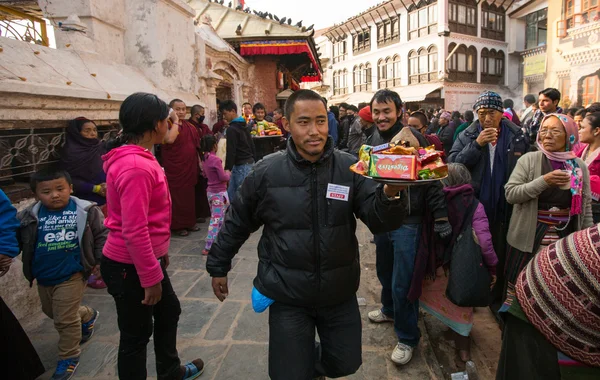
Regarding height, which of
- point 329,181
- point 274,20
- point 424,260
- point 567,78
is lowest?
point 424,260

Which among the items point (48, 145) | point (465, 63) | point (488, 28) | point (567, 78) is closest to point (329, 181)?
point (48, 145)

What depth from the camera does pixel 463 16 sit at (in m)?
26.5

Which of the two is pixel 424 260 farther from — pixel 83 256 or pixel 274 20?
pixel 274 20

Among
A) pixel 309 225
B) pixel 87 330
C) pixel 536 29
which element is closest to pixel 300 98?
pixel 309 225

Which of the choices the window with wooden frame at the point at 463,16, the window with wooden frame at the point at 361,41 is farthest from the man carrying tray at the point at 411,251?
the window with wooden frame at the point at 361,41

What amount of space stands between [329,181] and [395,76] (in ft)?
98.7

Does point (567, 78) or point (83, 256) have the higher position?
point (567, 78)

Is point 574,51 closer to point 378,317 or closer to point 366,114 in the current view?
point 366,114

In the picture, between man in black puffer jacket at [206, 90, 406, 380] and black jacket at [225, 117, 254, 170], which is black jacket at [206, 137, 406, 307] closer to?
man in black puffer jacket at [206, 90, 406, 380]

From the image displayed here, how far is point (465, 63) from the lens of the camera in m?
26.9

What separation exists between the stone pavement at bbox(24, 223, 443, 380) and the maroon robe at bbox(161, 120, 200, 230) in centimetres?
166

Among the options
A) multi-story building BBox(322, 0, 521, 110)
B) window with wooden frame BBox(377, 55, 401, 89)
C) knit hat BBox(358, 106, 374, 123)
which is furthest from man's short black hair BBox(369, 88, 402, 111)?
window with wooden frame BBox(377, 55, 401, 89)

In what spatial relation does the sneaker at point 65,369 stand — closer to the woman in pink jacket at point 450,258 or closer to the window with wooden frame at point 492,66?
the woman in pink jacket at point 450,258

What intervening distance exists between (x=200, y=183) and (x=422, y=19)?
85.6ft
